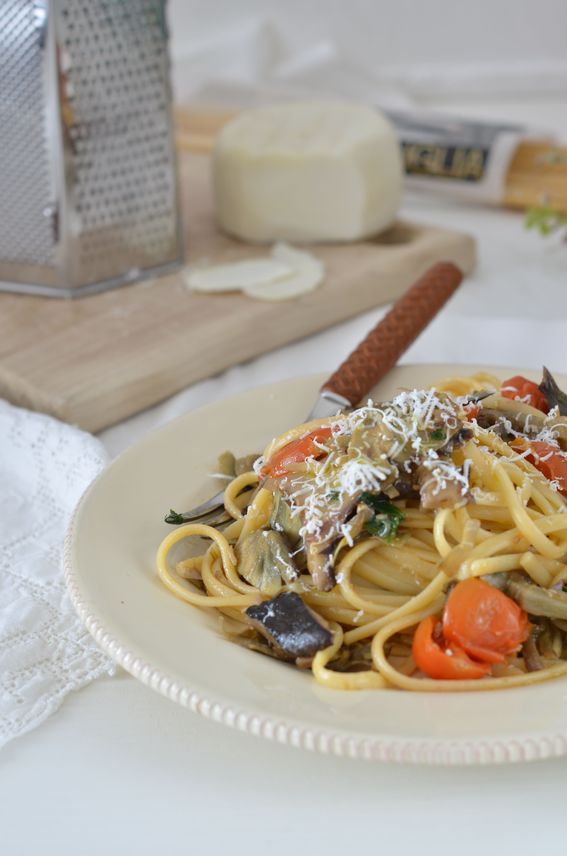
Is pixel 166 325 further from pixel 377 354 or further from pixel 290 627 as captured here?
pixel 290 627

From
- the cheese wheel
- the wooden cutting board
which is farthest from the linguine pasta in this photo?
the cheese wheel

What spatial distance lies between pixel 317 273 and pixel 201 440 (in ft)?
4.45

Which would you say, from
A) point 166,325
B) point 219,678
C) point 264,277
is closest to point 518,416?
point 219,678

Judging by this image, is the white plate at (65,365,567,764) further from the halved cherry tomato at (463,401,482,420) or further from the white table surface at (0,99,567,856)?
the halved cherry tomato at (463,401,482,420)

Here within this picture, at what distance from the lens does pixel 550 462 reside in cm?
217

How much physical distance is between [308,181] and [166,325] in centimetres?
88

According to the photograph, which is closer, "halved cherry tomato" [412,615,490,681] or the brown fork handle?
"halved cherry tomato" [412,615,490,681]

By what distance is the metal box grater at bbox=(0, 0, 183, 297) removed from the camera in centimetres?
342

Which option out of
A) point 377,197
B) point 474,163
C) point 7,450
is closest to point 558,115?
point 474,163

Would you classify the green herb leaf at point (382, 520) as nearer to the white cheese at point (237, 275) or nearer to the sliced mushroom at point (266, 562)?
the sliced mushroom at point (266, 562)

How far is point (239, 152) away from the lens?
12.9ft

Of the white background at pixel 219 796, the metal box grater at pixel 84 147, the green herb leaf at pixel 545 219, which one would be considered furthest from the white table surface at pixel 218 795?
the green herb leaf at pixel 545 219

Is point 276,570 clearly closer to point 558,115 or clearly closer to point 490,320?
point 490,320

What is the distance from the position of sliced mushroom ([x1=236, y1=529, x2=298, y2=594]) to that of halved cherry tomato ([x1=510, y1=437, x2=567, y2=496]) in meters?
0.51
